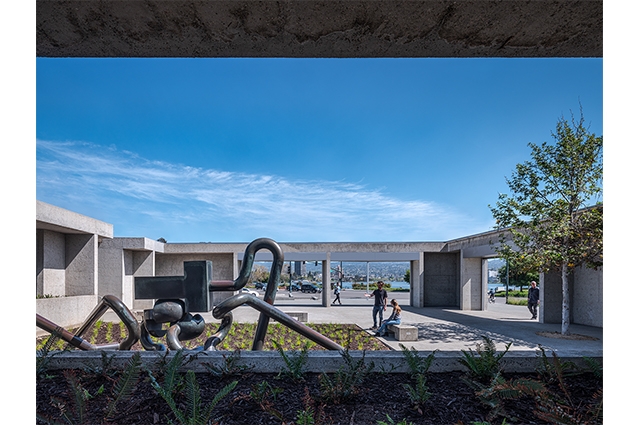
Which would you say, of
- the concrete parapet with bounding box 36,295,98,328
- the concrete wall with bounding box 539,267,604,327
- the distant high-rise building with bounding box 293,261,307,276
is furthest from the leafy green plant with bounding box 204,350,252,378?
the distant high-rise building with bounding box 293,261,307,276

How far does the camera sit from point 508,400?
2.50 meters

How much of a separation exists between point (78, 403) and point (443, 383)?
2322mm

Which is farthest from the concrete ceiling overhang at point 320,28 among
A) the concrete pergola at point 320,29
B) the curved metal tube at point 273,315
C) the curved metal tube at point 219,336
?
the curved metal tube at point 219,336

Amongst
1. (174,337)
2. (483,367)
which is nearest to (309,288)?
(174,337)

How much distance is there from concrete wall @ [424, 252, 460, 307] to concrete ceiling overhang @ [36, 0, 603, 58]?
70.9ft

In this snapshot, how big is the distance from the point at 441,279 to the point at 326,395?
Result: 72.6 feet

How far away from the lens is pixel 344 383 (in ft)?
8.40

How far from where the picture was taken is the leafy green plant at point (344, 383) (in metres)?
2.50

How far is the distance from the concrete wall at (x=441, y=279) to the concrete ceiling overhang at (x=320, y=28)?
851 inches

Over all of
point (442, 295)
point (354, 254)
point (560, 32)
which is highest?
point (560, 32)

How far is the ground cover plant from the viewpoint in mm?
2238

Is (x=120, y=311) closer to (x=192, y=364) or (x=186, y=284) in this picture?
(x=186, y=284)

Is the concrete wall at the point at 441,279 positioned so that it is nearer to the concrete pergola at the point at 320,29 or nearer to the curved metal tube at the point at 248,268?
the curved metal tube at the point at 248,268
